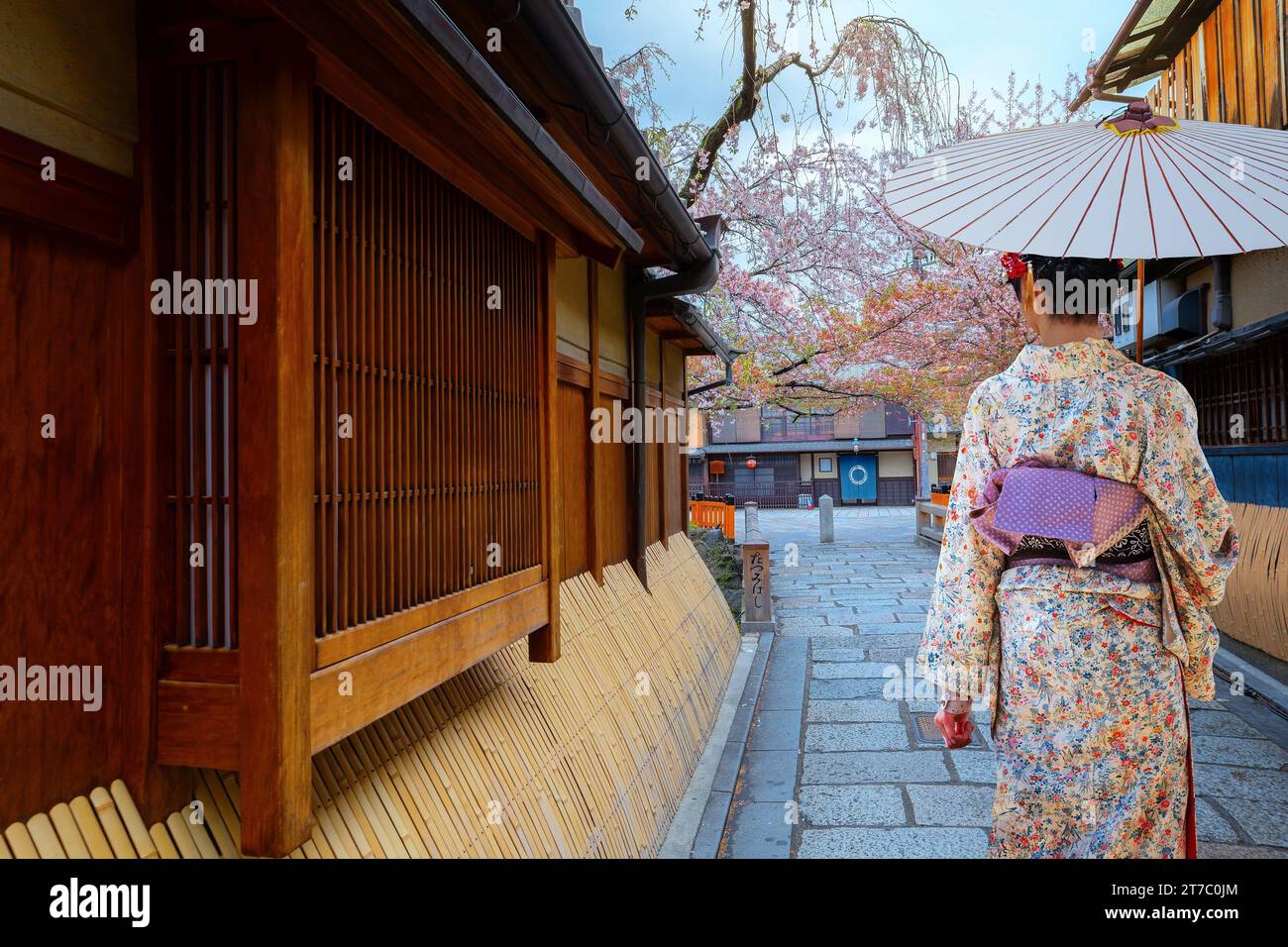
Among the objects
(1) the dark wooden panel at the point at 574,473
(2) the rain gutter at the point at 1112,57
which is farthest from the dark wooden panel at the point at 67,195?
(2) the rain gutter at the point at 1112,57

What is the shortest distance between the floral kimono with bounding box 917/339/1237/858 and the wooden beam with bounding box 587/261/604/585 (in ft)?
12.8

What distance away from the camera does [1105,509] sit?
2.47m

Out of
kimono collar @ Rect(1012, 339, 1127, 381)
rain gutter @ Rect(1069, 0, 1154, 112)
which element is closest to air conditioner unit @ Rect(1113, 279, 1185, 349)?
rain gutter @ Rect(1069, 0, 1154, 112)

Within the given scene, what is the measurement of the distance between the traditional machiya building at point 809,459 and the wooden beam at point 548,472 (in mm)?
41219

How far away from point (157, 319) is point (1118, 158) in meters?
3.48

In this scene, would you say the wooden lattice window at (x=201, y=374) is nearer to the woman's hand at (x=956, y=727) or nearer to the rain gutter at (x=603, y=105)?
the rain gutter at (x=603, y=105)

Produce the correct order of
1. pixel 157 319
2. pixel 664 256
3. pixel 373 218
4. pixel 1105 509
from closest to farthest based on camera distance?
pixel 157 319 → pixel 1105 509 → pixel 373 218 → pixel 664 256

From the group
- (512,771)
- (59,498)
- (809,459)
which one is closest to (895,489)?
(809,459)

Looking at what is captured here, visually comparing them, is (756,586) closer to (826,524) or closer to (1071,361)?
(1071,361)

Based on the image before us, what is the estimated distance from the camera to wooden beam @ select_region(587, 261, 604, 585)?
6238 mm

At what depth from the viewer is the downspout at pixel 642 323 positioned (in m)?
7.57

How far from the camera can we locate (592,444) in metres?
6.44

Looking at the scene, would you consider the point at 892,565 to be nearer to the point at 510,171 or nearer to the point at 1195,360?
the point at 1195,360

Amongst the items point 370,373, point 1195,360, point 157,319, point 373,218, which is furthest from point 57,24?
point 1195,360
